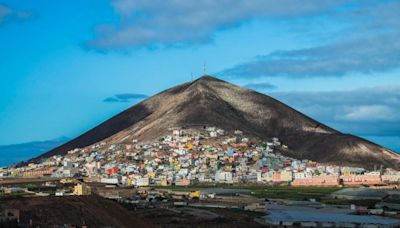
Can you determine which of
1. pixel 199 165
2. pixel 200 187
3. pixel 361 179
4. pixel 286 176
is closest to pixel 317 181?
pixel 286 176

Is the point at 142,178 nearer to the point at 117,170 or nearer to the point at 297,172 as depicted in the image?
the point at 117,170

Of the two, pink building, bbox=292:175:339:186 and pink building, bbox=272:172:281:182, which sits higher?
pink building, bbox=272:172:281:182

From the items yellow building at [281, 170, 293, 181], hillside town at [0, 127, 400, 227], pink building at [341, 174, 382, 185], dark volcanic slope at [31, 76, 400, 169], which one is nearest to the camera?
hillside town at [0, 127, 400, 227]

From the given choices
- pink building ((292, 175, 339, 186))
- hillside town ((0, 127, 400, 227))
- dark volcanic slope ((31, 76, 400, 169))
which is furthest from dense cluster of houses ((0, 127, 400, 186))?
dark volcanic slope ((31, 76, 400, 169))

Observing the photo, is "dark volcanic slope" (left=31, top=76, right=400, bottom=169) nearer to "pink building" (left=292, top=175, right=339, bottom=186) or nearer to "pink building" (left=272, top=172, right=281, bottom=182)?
"pink building" (left=272, top=172, right=281, bottom=182)

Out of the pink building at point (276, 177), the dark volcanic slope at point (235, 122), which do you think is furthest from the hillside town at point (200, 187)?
the dark volcanic slope at point (235, 122)

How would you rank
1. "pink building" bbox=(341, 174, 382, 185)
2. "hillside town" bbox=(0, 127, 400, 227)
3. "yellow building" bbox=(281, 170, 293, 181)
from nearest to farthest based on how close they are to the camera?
"hillside town" bbox=(0, 127, 400, 227) → "pink building" bbox=(341, 174, 382, 185) → "yellow building" bbox=(281, 170, 293, 181)

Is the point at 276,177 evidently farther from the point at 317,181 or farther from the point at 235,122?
the point at 235,122

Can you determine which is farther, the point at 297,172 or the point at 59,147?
the point at 59,147

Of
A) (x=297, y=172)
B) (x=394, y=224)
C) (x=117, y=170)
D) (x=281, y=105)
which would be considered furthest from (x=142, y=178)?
(x=281, y=105)
